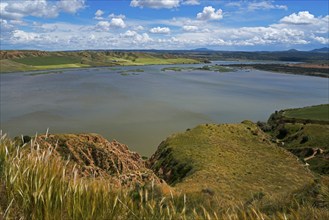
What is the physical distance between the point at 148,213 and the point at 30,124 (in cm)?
5381

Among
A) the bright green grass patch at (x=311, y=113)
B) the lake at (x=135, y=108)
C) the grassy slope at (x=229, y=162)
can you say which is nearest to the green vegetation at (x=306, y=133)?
the bright green grass patch at (x=311, y=113)

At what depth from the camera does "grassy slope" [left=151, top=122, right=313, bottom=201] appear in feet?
93.0

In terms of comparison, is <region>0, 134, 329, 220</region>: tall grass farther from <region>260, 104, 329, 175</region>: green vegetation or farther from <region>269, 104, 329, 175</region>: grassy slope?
<region>260, 104, 329, 175</region>: green vegetation

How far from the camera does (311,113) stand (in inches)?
2542

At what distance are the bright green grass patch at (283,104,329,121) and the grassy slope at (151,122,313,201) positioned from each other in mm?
15814

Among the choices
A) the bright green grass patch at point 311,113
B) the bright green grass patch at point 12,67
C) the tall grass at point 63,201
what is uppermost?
the tall grass at point 63,201

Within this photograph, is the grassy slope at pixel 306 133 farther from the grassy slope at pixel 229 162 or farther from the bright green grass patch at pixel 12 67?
the bright green grass patch at pixel 12 67

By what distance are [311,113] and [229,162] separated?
114 ft

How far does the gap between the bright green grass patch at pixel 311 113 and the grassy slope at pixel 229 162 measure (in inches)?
623

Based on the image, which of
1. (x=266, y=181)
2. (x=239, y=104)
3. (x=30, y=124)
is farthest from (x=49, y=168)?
(x=239, y=104)

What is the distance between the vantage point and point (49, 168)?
4.57 m

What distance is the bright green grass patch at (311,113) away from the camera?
6095 centimetres

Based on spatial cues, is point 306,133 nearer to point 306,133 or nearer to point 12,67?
point 306,133

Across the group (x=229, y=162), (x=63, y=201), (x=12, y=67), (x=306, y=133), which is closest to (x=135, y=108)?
(x=306, y=133)
